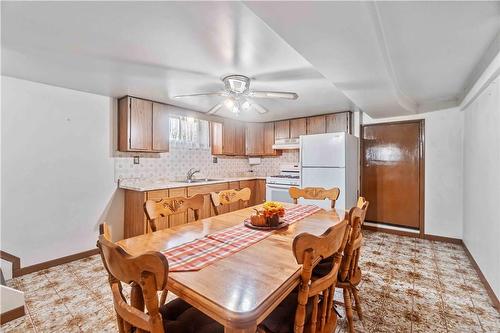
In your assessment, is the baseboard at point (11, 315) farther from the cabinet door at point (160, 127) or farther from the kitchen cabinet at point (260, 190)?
the kitchen cabinet at point (260, 190)

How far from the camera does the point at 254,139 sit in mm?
4984

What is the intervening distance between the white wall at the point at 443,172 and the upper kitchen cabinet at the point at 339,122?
1046mm

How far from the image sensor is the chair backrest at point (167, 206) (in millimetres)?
1606

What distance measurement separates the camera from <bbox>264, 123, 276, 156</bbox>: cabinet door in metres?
4.87

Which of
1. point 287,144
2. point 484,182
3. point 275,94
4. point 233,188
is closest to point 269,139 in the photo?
point 287,144

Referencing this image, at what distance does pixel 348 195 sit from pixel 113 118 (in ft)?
11.7

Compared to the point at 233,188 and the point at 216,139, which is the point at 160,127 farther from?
the point at 233,188

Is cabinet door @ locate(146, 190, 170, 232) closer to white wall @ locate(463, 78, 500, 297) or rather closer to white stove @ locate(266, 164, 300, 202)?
white stove @ locate(266, 164, 300, 202)

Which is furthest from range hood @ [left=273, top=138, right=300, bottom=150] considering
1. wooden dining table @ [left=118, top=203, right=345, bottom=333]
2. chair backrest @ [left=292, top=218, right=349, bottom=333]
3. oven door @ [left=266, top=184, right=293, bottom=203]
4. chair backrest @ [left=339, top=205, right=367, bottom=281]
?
chair backrest @ [left=292, top=218, right=349, bottom=333]

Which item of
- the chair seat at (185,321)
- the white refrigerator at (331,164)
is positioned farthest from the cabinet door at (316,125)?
the chair seat at (185,321)

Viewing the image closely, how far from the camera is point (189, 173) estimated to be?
3.99 m

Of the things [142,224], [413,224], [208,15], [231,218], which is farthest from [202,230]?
[413,224]

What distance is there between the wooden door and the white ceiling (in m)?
1.11

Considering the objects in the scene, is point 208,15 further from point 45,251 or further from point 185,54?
point 45,251
